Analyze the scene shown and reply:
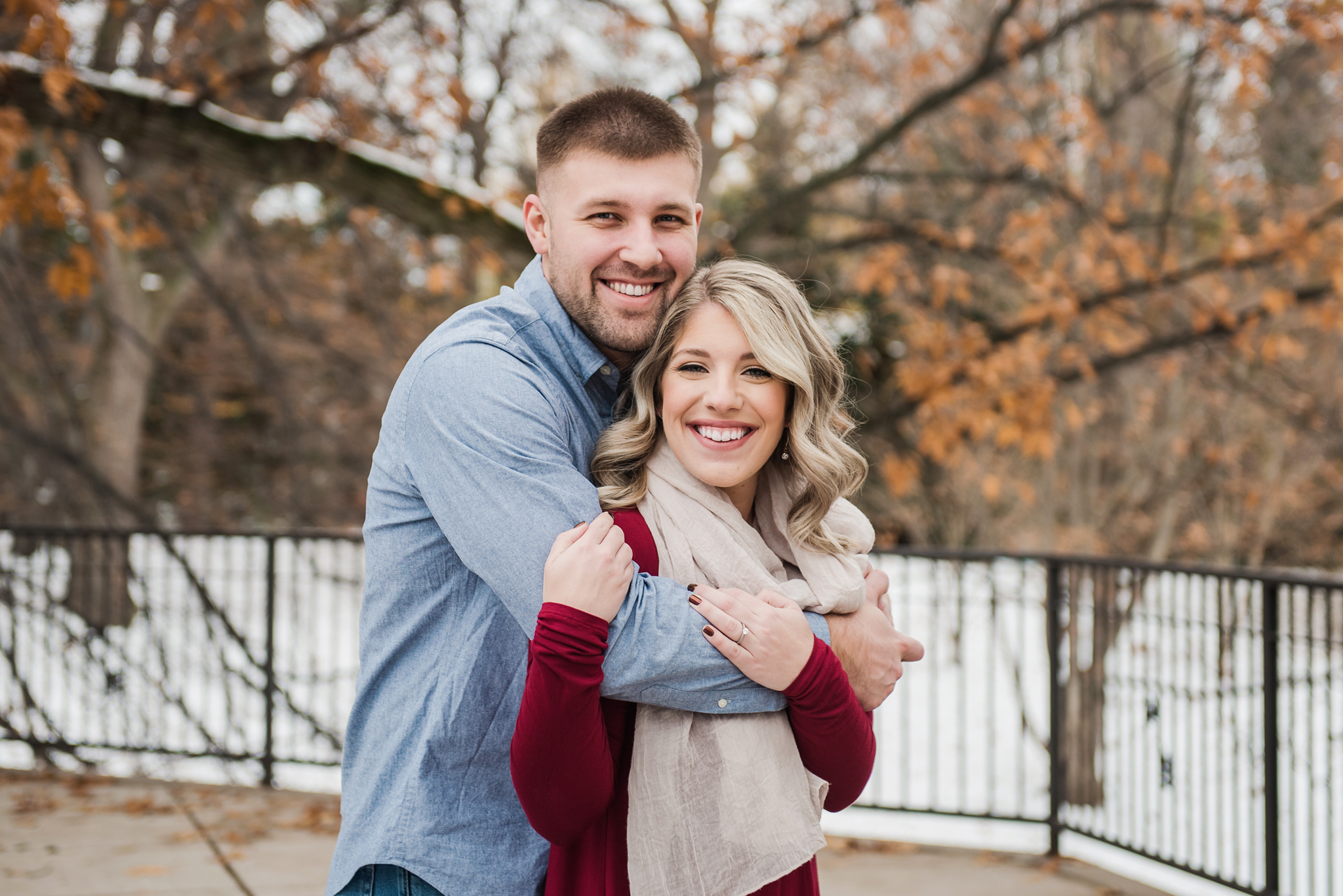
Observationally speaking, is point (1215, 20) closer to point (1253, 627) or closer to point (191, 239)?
point (1253, 627)

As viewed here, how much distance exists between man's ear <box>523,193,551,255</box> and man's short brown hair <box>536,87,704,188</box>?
0.10 m

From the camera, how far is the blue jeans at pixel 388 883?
1.77 metres

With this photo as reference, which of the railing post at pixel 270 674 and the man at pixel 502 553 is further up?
the man at pixel 502 553

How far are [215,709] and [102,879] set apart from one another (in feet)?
17.9

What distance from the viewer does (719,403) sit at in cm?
189

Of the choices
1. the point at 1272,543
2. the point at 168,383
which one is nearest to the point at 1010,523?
the point at 1272,543

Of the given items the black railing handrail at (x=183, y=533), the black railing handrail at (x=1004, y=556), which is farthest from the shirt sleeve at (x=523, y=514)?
the black railing handrail at (x=183, y=533)

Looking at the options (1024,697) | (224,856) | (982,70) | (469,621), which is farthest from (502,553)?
(1024,697)

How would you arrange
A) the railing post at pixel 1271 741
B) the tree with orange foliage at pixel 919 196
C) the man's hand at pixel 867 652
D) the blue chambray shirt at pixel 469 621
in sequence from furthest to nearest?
the tree with orange foliage at pixel 919 196
the railing post at pixel 1271 741
the man's hand at pixel 867 652
the blue chambray shirt at pixel 469 621

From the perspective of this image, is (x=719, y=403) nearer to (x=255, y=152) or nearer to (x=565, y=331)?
(x=565, y=331)

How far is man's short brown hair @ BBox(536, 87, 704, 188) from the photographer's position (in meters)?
2.01

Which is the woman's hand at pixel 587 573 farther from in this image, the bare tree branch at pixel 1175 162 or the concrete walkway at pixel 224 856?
the bare tree branch at pixel 1175 162

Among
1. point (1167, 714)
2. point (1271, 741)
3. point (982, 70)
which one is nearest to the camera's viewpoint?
point (1271, 741)

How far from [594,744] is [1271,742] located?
359 centimetres
